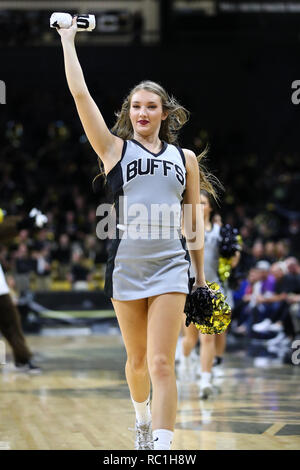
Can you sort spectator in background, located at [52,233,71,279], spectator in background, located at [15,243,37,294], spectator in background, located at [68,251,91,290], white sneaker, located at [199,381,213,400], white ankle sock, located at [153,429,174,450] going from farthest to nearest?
spectator in background, located at [52,233,71,279]
spectator in background, located at [68,251,91,290]
spectator in background, located at [15,243,37,294]
white sneaker, located at [199,381,213,400]
white ankle sock, located at [153,429,174,450]

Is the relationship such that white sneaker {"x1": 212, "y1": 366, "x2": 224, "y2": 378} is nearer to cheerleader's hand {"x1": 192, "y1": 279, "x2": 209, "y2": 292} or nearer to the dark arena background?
the dark arena background

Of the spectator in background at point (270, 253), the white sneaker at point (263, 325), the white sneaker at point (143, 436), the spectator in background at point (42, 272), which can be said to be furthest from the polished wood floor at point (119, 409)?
the spectator in background at point (42, 272)

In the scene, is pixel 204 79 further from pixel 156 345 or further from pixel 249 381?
pixel 156 345

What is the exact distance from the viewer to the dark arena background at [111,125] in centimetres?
1093

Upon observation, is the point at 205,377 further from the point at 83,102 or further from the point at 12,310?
the point at 83,102

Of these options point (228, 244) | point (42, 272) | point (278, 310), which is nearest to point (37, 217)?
point (228, 244)

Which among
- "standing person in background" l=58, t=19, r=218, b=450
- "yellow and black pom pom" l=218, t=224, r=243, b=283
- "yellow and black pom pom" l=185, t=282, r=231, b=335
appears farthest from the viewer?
"yellow and black pom pom" l=218, t=224, r=243, b=283

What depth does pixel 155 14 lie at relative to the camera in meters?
21.2

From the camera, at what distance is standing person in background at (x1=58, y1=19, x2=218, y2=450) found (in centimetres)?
338

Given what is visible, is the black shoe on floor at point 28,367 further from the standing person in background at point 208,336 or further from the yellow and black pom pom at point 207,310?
the yellow and black pom pom at point 207,310

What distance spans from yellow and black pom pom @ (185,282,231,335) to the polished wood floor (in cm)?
88

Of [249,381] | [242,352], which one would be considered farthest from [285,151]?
[249,381]

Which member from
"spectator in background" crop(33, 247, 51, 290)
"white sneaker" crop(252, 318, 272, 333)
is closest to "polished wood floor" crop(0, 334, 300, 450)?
"white sneaker" crop(252, 318, 272, 333)

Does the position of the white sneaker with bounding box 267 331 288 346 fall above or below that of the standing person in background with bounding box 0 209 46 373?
below
